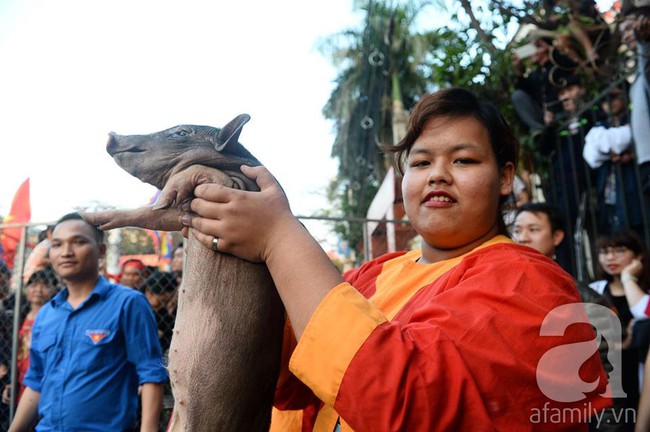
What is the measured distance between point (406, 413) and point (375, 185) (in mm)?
20832

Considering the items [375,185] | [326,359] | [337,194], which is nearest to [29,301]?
[326,359]

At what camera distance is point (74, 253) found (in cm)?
360

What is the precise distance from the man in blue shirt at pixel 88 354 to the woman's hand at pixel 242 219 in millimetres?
2223

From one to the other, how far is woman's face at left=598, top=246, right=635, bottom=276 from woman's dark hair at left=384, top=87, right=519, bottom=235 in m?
2.58

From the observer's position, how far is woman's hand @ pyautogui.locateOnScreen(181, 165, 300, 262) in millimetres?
1191

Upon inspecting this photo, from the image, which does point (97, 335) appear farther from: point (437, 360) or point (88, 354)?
point (437, 360)

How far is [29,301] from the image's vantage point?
5.50 m

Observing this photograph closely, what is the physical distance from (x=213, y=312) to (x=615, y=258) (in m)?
3.42

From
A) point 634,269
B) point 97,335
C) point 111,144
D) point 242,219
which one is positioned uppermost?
point 111,144

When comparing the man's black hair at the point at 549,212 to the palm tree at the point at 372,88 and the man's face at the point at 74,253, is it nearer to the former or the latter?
the man's face at the point at 74,253

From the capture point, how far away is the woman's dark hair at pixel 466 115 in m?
1.64

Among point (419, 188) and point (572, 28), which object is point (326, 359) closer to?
point (419, 188)

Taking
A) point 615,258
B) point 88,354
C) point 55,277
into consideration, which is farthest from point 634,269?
point 55,277

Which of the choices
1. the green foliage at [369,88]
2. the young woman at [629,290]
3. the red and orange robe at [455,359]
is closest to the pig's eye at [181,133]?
the red and orange robe at [455,359]
